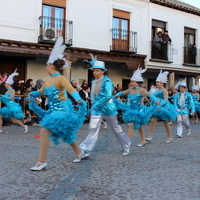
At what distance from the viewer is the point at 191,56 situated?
78.7 feet

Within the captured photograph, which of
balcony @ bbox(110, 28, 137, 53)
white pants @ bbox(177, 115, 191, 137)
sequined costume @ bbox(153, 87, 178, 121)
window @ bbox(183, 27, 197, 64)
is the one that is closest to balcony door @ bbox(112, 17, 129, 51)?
balcony @ bbox(110, 28, 137, 53)

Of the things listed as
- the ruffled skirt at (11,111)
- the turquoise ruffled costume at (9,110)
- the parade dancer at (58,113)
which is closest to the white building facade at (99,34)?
the turquoise ruffled costume at (9,110)

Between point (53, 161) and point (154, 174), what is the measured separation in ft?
6.23

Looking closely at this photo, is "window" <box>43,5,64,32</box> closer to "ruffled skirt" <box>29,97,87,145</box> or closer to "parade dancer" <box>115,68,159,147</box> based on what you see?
"parade dancer" <box>115,68,159,147</box>

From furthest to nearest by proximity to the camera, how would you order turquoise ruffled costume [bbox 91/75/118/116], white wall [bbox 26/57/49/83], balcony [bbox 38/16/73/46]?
white wall [bbox 26/57/49/83] → balcony [bbox 38/16/73/46] → turquoise ruffled costume [bbox 91/75/118/116]

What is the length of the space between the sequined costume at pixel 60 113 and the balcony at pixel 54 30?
37.4 ft

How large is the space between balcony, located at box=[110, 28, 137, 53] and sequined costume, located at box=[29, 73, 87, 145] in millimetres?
14006

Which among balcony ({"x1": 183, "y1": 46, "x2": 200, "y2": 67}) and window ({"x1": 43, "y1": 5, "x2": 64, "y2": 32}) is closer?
window ({"x1": 43, "y1": 5, "x2": 64, "y2": 32})

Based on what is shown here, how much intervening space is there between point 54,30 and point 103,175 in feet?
43.9

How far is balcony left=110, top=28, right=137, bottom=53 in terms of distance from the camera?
64.7ft

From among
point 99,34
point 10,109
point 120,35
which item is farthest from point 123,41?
point 10,109

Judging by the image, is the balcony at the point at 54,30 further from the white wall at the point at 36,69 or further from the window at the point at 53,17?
the white wall at the point at 36,69

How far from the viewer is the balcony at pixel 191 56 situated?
23656 mm

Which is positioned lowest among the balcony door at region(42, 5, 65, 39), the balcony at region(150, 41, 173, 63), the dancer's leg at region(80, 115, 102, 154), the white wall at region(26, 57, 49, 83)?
the dancer's leg at region(80, 115, 102, 154)
